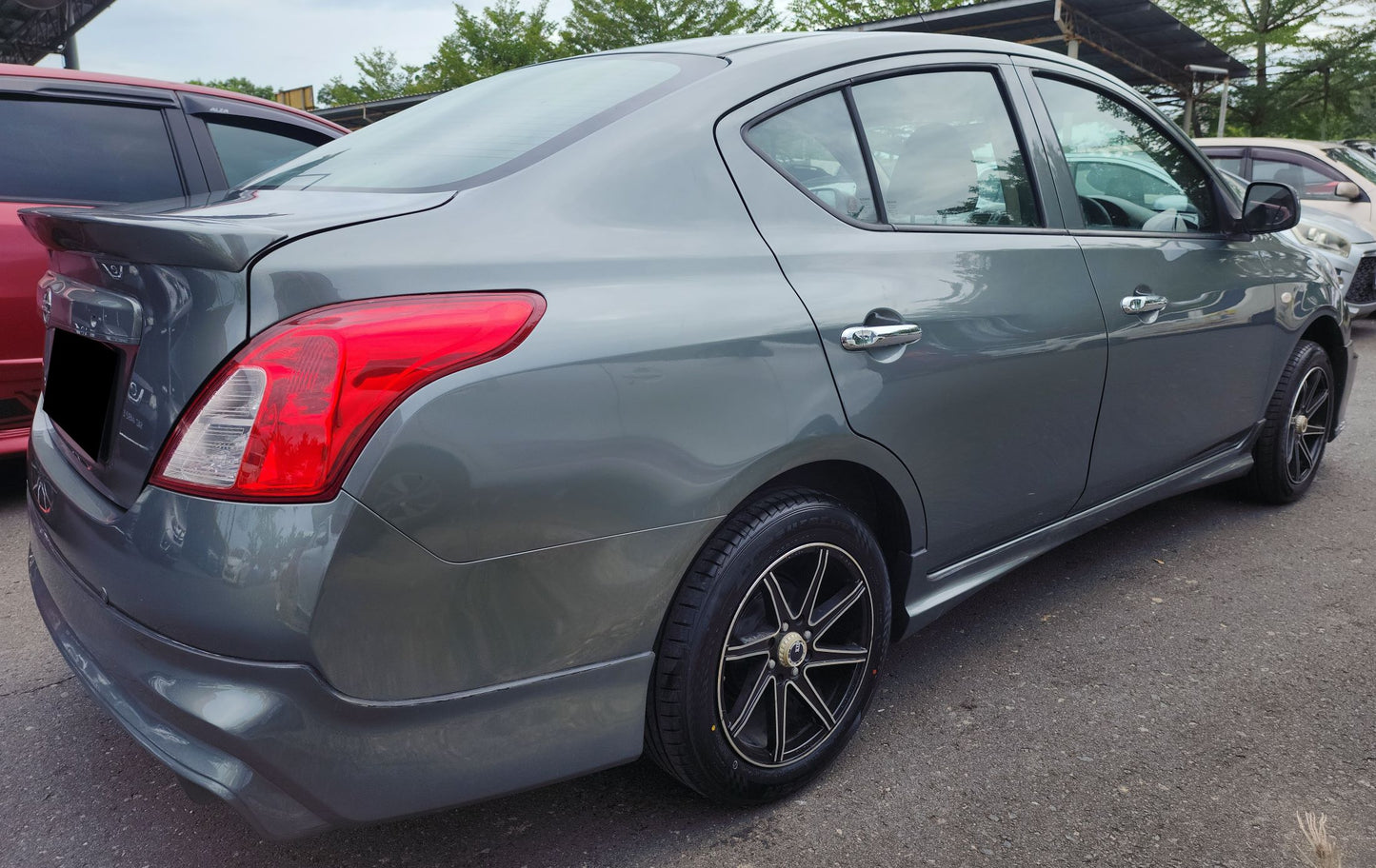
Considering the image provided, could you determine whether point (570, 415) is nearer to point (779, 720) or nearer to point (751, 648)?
point (751, 648)

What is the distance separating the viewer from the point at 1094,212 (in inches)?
111

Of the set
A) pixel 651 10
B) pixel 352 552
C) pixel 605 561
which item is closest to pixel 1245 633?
pixel 605 561

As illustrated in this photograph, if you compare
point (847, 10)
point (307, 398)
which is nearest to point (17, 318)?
point (307, 398)

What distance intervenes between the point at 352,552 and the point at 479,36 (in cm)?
3524

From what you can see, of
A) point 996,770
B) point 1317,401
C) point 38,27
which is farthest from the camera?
point 38,27

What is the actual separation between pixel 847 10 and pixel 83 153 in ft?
100

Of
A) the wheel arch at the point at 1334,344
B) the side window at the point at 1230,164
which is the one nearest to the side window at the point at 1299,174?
the side window at the point at 1230,164

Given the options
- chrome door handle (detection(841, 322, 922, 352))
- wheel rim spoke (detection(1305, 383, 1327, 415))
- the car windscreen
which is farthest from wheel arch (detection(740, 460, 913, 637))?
the car windscreen

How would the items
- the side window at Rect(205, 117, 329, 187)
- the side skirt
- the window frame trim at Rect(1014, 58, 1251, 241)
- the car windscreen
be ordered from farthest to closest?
1. the car windscreen
2. the side window at Rect(205, 117, 329, 187)
3. the window frame trim at Rect(1014, 58, 1251, 241)
4. the side skirt

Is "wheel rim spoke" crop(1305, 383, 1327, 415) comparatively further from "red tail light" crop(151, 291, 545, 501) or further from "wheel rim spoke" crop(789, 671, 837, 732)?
"red tail light" crop(151, 291, 545, 501)

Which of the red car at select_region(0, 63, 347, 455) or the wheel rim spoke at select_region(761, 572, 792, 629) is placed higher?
the red car at select_region(0, 63, 347, 455)

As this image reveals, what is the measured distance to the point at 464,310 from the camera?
1.57 metres

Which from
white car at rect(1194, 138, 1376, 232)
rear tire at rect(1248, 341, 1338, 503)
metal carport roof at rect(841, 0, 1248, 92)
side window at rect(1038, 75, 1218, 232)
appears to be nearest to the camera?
side window at rect(1038, 75, 1218, 232)

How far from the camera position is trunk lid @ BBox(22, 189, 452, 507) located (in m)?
1.52
